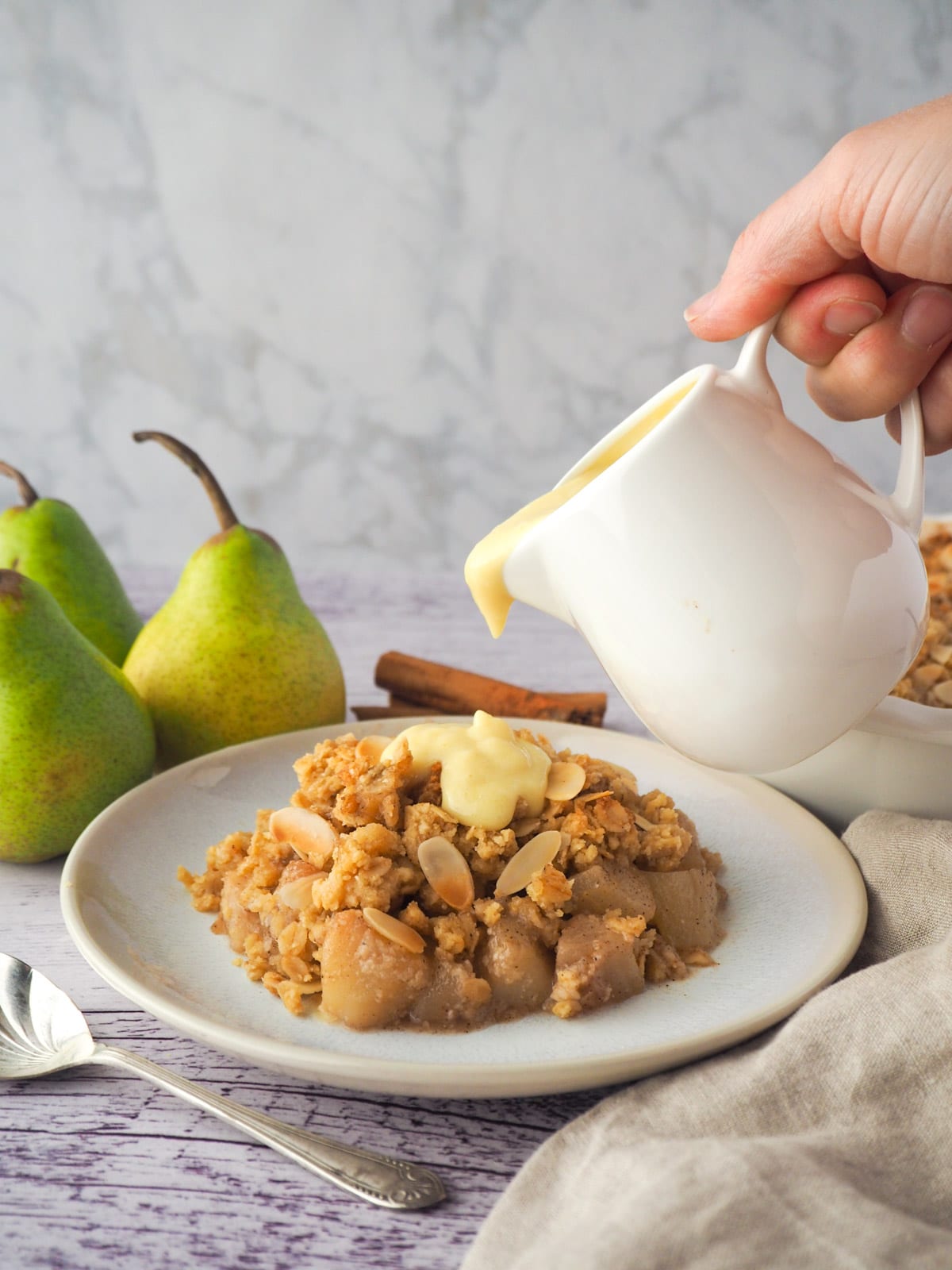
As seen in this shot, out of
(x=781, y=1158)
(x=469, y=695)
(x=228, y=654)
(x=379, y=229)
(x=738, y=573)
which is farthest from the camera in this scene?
A: (x=379, y=229)

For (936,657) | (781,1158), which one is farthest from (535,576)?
(936,657)

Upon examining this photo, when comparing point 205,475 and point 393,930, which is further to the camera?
point 205,475

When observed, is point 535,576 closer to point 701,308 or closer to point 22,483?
point 701,308

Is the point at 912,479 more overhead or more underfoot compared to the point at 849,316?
more underfoot

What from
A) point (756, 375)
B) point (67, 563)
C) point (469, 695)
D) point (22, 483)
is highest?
point (756, 375)

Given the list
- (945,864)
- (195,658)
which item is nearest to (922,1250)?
(945,864)

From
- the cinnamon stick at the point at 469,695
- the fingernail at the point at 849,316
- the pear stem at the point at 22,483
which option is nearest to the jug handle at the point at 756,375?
the fingernail at the point at 849,316
